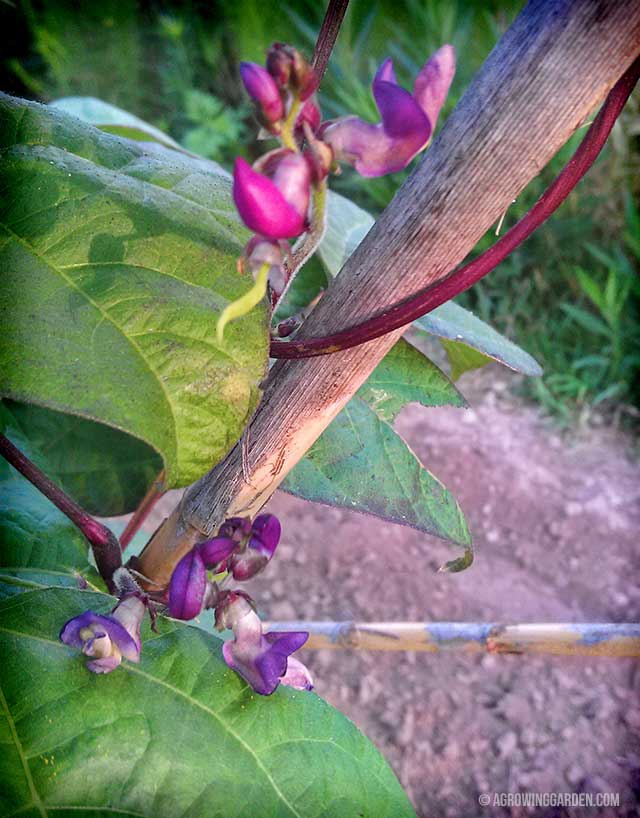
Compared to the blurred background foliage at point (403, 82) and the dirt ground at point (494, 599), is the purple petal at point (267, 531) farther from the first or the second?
the blurred background foliage at point (403, 82)

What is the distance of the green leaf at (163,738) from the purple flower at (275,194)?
0.91 ft

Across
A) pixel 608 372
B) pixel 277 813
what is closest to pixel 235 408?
→ pixel 277 813

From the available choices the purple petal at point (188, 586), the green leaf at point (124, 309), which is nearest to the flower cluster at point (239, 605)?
the purple petal at point (188, 586)

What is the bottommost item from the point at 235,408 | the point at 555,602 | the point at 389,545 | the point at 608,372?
the point at 389,545

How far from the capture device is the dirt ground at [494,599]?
131cm

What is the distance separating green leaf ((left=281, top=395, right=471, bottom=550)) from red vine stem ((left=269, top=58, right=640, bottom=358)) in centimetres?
15

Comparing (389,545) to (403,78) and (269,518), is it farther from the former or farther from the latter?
(403,78)

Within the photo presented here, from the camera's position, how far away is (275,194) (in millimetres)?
305

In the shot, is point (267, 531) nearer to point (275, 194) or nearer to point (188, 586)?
point (188, 586)

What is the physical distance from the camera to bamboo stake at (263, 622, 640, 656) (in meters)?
0.71

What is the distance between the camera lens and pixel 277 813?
0.43 meters

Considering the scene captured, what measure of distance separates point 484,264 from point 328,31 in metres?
0.15

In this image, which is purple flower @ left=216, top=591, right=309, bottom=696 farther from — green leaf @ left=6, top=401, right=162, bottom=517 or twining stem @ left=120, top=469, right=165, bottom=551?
green leaf @ left=6, top=401, right=162, bottom=517

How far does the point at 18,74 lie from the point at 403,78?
1529mm
